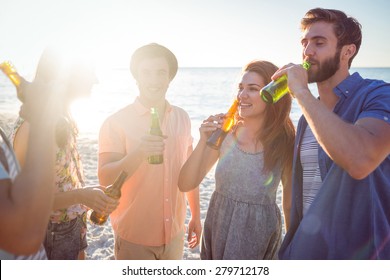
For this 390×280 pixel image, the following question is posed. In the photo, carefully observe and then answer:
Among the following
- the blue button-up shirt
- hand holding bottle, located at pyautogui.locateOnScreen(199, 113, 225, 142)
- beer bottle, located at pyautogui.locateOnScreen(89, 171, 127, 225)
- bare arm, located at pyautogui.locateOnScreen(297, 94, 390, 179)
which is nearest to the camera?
bare arm, located at pyautogui.locateOnScreen(297, 94, 390, 179)

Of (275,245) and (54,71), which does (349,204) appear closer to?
(275,245)

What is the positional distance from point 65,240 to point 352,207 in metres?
2.16

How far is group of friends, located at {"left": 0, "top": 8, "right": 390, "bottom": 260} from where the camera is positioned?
49.9 inches

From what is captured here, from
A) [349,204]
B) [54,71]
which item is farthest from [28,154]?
[349,204]

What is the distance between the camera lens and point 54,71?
153 cm

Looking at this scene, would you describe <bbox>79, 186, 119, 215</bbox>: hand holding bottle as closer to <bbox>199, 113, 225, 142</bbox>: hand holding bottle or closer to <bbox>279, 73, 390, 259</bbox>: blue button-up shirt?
<bbox>199, 113, 225, 142</bbox>: hand holding bottle

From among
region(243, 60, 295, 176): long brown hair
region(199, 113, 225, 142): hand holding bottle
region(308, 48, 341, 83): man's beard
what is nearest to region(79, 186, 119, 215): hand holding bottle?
region(199, 113, 225, 142): hand holding bottle

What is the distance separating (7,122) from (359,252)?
14008mm

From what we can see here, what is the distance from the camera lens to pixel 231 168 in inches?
104

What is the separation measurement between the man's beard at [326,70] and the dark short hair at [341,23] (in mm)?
128

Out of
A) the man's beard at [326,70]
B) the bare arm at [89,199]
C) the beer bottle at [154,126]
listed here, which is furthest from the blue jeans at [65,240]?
the man's beard at [326,70]

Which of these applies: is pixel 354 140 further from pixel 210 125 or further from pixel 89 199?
pixel 89 199

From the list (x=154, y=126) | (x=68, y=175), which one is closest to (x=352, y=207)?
(x=154, y=126)

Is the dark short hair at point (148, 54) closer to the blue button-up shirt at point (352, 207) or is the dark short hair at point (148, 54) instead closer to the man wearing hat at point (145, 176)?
the man wearing hat at point (145, 176)
